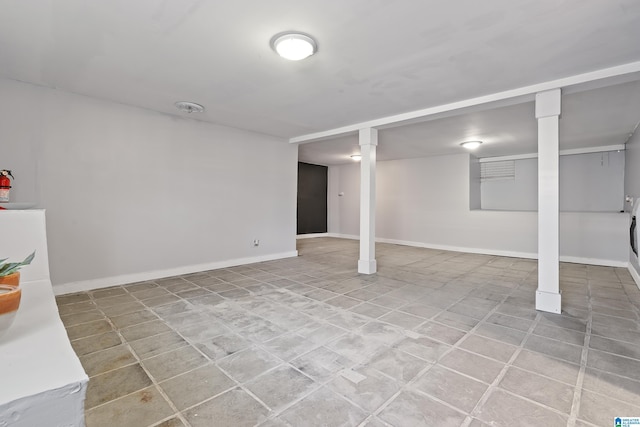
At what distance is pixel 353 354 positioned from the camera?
2.21m

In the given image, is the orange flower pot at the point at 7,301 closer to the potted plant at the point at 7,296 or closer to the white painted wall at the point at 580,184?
the potted plant at the point at 7,296

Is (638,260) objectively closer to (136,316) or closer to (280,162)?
(280,162)

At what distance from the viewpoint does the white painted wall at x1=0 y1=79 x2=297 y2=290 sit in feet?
11.3

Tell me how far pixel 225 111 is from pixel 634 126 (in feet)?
20.6

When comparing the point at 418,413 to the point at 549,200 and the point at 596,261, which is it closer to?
→ the point at 549,200

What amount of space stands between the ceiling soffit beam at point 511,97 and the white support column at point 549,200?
115 millimetres

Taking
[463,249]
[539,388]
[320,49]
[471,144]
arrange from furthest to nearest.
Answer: [463,249]
[471,144]
[320,49]
[539,388]

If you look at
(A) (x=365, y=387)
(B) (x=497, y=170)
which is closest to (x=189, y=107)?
(A) (x=365, y=387)

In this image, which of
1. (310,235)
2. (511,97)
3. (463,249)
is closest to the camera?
(511,97)

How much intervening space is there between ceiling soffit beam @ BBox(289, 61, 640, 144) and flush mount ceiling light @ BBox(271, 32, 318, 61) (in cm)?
213

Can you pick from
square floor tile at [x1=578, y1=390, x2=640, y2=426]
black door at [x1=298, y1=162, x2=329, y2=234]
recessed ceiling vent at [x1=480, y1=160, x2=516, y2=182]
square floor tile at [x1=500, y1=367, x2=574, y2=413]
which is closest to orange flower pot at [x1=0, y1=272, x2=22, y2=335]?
square floor tile at [x1=500, y1=367, x2=574, y2=413]

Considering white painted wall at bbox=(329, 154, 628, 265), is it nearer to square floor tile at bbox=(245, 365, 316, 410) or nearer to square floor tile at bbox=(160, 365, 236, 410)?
square floor tile at bbox=(245, 365, 316, 410)

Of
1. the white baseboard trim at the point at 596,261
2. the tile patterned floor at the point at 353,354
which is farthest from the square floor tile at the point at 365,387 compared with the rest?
the white baseboard trim at the point at 596,261

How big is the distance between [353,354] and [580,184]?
7233 millimetres
